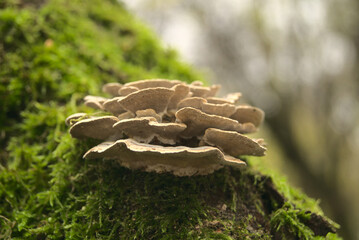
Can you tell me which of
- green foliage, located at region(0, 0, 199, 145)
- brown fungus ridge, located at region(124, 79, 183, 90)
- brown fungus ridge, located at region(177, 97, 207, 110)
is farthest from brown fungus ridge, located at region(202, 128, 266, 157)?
green foliage, located at region(0, 0, 199, 145)

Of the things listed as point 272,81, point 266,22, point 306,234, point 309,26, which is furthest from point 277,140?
point 306,234

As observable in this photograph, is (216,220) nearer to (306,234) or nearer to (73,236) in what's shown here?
(306,234)

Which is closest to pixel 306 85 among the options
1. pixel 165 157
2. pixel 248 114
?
pixel 248 114

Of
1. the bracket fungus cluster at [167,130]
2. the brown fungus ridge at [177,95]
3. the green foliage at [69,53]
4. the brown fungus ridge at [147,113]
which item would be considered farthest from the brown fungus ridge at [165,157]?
the green foliage at [69,53]

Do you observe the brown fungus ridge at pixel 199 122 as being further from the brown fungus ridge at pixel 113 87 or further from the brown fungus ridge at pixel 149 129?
the brown fungus ridge at pixel 113 87

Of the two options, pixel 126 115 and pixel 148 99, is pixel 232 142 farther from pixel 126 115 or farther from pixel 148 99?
pixel 126 115

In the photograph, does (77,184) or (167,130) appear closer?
(167,130)
